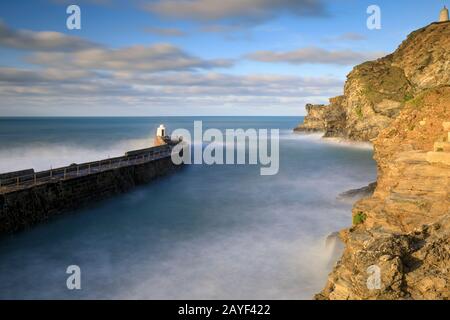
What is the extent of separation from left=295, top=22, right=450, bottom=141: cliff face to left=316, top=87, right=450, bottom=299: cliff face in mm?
43108

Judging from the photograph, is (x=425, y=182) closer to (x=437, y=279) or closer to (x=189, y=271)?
(x=437, y=279)

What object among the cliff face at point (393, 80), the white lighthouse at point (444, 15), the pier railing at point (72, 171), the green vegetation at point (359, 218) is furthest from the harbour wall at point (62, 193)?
the white lighthouse at point (444, 15)

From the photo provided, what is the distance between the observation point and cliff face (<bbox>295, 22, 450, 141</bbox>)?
59375 mm

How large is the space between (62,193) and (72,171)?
11.3ft

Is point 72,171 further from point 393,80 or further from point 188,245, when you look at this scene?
point 393,80

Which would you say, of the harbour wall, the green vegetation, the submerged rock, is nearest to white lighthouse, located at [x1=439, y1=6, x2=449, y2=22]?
the submerged rock

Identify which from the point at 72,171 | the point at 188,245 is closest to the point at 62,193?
the point at 72,171

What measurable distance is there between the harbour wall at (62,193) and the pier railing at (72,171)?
12 cm

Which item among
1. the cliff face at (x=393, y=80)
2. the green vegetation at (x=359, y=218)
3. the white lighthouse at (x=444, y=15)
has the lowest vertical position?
the green vegetation at (x=359, y=218)

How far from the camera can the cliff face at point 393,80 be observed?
59.4m

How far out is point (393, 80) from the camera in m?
69.3

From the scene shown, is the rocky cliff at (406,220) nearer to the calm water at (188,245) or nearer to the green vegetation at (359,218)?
the green vegetation at (359,218)

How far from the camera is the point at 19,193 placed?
21531 millimetres
